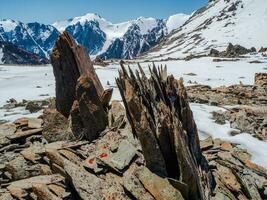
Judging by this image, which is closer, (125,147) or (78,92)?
(125,147)

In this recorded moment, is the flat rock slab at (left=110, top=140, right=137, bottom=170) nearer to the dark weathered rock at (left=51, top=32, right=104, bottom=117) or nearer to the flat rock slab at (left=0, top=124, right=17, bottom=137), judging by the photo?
the dark weathered rock at (left=51, top=32, right=104, bottom=117)

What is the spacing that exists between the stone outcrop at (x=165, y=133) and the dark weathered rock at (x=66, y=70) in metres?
4.42

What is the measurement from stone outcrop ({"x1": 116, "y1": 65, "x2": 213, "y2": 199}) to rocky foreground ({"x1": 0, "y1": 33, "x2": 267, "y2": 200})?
39 millimetres

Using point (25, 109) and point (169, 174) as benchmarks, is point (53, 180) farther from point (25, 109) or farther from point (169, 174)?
point (25, 109)

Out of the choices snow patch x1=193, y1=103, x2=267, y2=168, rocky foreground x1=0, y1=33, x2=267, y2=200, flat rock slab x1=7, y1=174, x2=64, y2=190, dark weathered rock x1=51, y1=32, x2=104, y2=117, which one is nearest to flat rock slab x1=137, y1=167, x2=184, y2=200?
rocky foreground x1=0, y1=33, x2=267, y2=200

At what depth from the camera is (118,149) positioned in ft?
52.5

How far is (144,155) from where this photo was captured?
48.4 ft

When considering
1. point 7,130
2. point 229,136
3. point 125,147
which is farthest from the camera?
point 229,136

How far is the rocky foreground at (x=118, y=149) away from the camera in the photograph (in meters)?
14.3

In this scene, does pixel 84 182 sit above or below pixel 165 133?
below

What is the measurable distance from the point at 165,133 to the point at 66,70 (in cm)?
749

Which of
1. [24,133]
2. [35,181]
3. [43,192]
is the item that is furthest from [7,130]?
[43,192]

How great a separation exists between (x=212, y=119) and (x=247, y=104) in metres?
7.57

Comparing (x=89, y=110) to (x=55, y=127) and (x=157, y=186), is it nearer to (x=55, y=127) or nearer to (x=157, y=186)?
(x=55, y=127)
